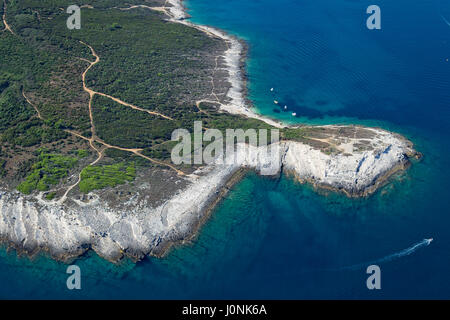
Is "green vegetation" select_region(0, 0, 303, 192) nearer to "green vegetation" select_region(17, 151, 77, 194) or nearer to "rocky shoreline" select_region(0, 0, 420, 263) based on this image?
"green vegetation" select_region(17, 151, 77, 194)

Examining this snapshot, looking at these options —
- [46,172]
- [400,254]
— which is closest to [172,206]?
[46,172]

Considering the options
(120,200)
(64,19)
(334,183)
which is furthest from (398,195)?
(64,19)

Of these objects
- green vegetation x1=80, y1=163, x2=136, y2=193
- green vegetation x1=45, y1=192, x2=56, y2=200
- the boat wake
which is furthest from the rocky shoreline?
the boat wake

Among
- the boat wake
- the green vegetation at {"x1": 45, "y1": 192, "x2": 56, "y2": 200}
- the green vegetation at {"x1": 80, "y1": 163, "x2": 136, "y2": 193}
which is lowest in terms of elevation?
the boat wake

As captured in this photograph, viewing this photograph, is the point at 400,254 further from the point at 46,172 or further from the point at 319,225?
the point at 46,172

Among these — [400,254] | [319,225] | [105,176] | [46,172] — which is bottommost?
[400,254]

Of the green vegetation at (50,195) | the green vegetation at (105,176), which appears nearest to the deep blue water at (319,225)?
the green vegetation at (50,195)

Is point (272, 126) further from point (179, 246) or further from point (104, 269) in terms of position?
point (104, 269)
